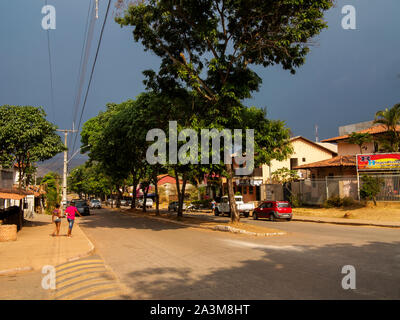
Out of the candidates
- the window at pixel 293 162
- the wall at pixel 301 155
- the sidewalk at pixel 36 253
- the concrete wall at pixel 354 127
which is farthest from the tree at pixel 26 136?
the concrete wall at pixel 354 127

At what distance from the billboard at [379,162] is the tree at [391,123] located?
17.2 ft

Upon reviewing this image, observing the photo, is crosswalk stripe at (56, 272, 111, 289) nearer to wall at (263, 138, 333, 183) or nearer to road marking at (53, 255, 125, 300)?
road marking at (53, 255, 125, 300)

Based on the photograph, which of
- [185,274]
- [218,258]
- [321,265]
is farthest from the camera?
[218,258]

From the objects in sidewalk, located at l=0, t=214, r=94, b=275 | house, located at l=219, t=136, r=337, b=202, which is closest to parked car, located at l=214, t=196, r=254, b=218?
house, located at l=219, t=136, r=337, b=202

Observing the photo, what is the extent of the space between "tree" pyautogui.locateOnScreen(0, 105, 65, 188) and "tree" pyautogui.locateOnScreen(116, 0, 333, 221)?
23.1 ft

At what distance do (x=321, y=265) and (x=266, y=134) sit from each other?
11.7m

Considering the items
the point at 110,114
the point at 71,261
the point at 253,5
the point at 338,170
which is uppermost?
the point at 253,5

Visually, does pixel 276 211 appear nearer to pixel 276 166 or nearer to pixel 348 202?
pixel 348 202

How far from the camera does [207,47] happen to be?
1925 centimetres

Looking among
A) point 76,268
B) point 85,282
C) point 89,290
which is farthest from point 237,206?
point 89,290

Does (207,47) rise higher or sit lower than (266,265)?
higher

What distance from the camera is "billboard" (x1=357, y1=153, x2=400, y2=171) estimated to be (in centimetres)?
2492
